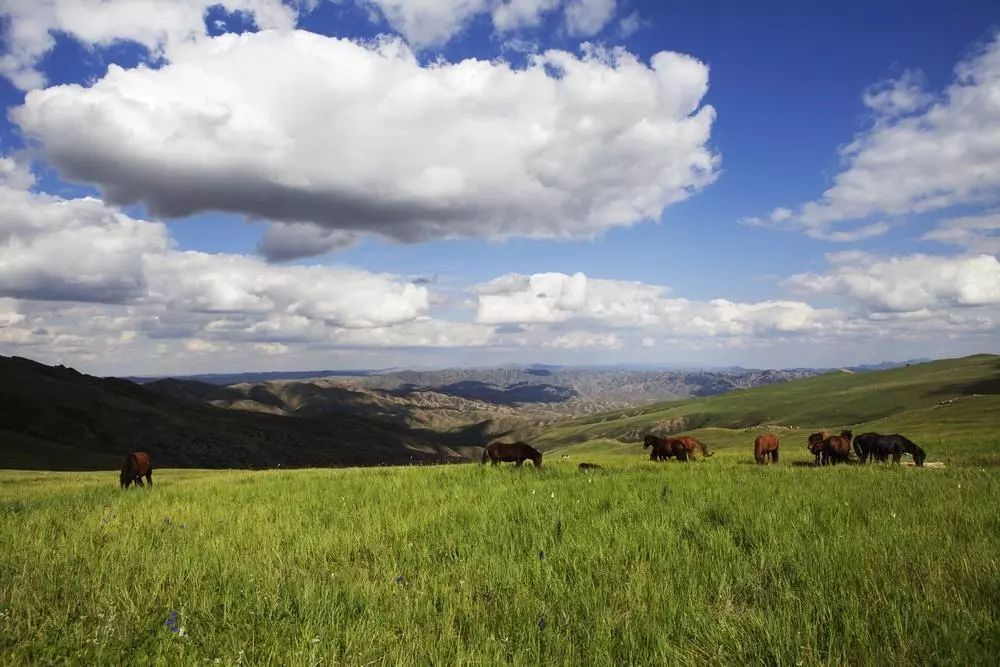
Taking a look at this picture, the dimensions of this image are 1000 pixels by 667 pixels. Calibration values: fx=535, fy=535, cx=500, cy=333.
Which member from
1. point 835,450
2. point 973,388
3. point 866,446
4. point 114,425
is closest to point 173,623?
point 835,450

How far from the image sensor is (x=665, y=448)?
1026 inches

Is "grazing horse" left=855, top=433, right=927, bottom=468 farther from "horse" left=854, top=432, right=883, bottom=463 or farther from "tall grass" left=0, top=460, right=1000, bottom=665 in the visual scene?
"tall grass" left=0, top=460, right=1000, bottom=665

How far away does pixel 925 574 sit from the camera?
535cm

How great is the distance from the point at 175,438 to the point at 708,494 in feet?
622

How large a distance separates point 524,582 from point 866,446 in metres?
23.4

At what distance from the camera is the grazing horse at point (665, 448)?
25572 mm

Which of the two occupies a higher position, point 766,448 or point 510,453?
point 510,453

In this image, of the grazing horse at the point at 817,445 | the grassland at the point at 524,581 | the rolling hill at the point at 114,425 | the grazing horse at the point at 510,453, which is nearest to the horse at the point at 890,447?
the grazing horse at the point at 817,445

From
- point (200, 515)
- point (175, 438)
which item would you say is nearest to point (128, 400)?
point (175, 438)

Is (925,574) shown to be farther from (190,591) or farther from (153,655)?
(190,591)

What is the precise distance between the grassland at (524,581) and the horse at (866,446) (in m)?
13.8

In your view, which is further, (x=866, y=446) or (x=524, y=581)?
(x=866, y=446)

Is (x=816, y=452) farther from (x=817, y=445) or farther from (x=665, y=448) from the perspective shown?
(x=665, y=448)

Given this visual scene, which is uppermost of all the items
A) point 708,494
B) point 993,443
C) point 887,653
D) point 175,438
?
point 887,653
